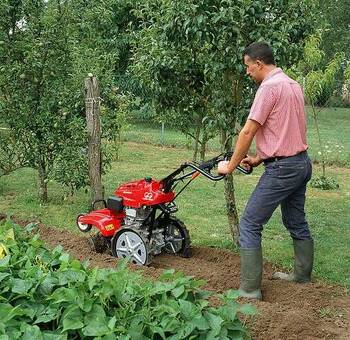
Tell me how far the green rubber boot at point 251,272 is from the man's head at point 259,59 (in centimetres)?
146

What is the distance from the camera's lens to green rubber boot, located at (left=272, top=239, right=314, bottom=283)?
18.4 feet

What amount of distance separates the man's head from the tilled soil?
72.3 inches

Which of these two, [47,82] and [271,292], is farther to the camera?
[47,82]

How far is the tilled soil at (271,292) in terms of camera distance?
14.1ft

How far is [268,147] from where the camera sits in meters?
5.09

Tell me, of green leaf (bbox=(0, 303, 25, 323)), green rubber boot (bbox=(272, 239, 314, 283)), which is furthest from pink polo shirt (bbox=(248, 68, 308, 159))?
green leaf (bbox=(0, 303, 25, 323))

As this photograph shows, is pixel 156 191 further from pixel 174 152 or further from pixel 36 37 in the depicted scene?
pixel 174 152

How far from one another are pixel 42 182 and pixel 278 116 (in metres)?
5.20

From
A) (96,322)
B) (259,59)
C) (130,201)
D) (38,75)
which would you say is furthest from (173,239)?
(38,75)

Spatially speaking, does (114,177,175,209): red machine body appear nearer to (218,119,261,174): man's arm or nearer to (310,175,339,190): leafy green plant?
(218,119,261,174): man's arm

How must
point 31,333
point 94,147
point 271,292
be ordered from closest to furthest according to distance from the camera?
point 31,333, point 271,292, point 94,147

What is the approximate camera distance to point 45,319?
372 centimetres

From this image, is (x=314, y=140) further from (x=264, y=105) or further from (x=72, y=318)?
(x=72, y=318)

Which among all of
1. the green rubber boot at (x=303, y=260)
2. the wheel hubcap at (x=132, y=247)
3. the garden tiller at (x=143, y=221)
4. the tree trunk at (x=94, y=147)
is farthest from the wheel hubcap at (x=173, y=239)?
the tree trunk at (x=94, y=147)
